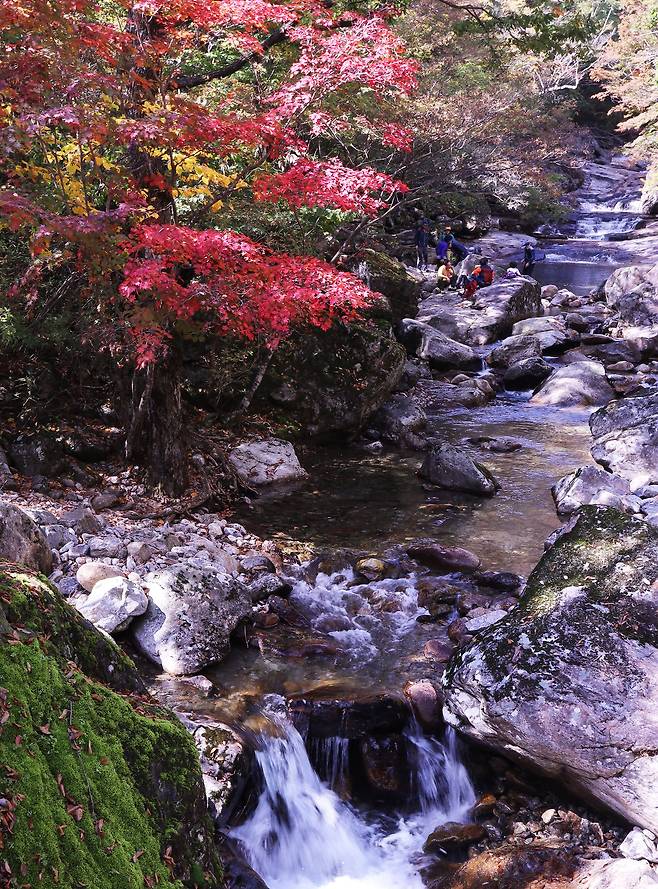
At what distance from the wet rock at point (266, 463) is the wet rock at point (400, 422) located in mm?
2152

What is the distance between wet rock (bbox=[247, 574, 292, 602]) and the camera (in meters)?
6.77

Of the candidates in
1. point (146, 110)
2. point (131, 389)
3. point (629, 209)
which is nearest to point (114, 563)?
point (131, 389)

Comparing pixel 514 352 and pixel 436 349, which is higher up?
pixel 436 349

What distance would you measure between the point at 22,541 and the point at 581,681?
4.21 metres

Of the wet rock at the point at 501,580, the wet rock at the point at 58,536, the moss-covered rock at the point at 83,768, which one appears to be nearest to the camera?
the moss-covered rock at the point at 83,768

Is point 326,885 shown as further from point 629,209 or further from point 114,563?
point 629,209

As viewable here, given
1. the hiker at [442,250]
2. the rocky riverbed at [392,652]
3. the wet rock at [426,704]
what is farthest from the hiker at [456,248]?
the wet rock at [426,704]

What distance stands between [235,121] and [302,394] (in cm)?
509

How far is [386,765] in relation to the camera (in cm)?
522

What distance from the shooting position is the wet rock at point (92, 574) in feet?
19.3

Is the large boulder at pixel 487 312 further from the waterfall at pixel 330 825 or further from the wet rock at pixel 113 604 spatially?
the waterfall at pixel 330 825

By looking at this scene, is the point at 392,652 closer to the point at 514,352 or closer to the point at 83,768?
the point at 83,768

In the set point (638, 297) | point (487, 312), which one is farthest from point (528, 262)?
point (487, 312)

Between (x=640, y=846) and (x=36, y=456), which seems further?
(x=36, y=456)
